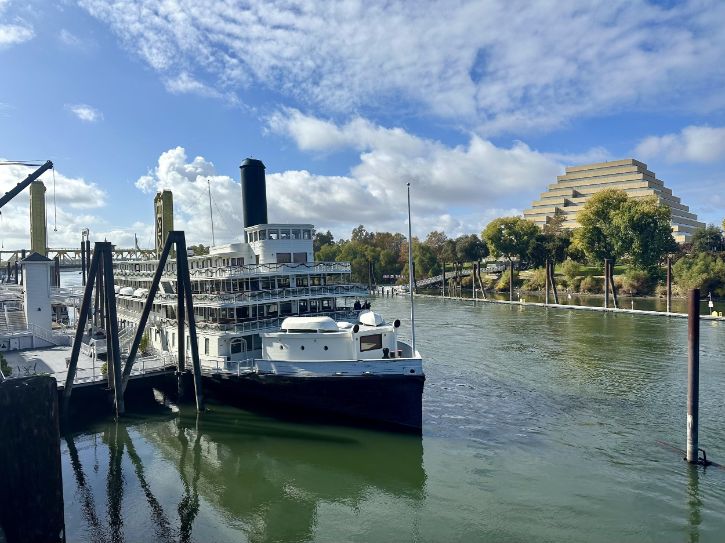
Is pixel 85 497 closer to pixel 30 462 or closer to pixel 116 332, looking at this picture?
pixel 30 462

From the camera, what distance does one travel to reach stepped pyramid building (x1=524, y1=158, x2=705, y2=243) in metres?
173

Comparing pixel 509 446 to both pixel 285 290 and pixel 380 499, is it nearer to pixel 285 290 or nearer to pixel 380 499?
pixel 380 499

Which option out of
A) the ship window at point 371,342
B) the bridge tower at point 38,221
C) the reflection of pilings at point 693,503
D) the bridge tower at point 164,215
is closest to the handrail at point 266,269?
the ship window at point 371,342

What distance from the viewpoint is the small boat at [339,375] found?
27.0m

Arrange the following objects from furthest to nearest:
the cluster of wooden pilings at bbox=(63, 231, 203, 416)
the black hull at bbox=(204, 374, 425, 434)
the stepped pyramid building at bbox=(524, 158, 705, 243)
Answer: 1. the stepped pyramid building at bbox=(524, 158, 705, 243)
2. the cluster of wooden pilings at bbox=(63, 231, 203, 416)
3. the black hull at bbox=(204, 374, 425, 434)

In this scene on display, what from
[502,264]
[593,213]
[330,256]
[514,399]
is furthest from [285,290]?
[330,256]

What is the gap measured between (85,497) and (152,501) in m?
2.91

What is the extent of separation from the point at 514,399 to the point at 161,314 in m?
27.2

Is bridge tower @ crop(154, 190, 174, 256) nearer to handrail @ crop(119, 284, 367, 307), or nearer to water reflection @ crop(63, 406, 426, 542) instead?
handrail @ crop(119, 284, 367, 307)

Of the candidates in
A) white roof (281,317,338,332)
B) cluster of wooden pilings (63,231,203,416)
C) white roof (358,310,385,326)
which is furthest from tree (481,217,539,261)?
cluster of wooden pilings (63,231,203,416)

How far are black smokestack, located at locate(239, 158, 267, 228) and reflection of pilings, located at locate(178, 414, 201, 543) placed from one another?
17.4m

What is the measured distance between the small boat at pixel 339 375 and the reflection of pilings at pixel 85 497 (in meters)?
8.54

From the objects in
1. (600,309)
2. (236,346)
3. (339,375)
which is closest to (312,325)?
(339,375)

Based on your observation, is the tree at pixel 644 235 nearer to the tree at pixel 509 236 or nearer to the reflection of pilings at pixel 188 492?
the tree at pixel 509 236
